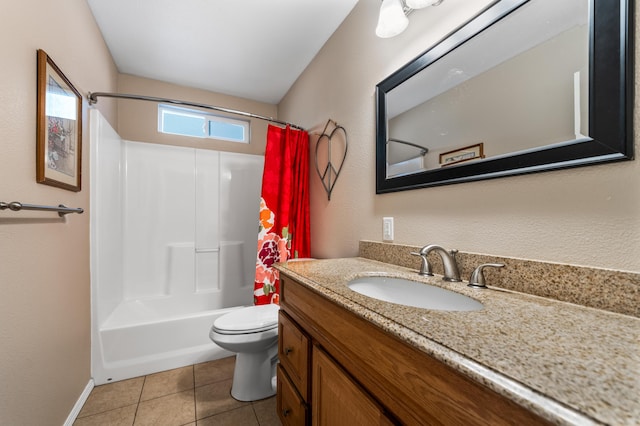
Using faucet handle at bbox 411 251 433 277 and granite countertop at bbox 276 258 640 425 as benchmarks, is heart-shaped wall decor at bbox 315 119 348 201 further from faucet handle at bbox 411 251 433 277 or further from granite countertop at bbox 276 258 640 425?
granite countertop at bbox 276 258 640 425

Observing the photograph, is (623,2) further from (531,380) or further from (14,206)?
(14,206)

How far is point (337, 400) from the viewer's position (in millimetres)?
753

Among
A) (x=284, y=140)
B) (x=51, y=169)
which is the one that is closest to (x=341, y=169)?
(x=284, y=140)

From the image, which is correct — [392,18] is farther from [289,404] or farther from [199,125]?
[199,125]

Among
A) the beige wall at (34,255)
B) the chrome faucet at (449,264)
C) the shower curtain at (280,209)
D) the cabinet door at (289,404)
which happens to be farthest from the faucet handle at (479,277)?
the beige wall at (34,255)

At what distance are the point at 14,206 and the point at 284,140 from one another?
1.54m

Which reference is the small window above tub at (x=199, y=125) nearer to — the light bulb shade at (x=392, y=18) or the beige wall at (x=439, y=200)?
the beige wall at (x=439, y=200)

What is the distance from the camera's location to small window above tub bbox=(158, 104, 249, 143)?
8.80ft

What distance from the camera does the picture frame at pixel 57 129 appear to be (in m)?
1.09

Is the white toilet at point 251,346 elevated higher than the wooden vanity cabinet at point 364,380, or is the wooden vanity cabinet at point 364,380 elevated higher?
the wooden vanity cabinet at point 364,380

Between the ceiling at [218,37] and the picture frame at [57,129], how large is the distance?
746 mm

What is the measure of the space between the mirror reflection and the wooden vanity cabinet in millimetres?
731

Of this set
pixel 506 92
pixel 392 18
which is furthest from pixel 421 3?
pixel 506 92

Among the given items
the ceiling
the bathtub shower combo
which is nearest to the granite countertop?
the bathtub shower combo
